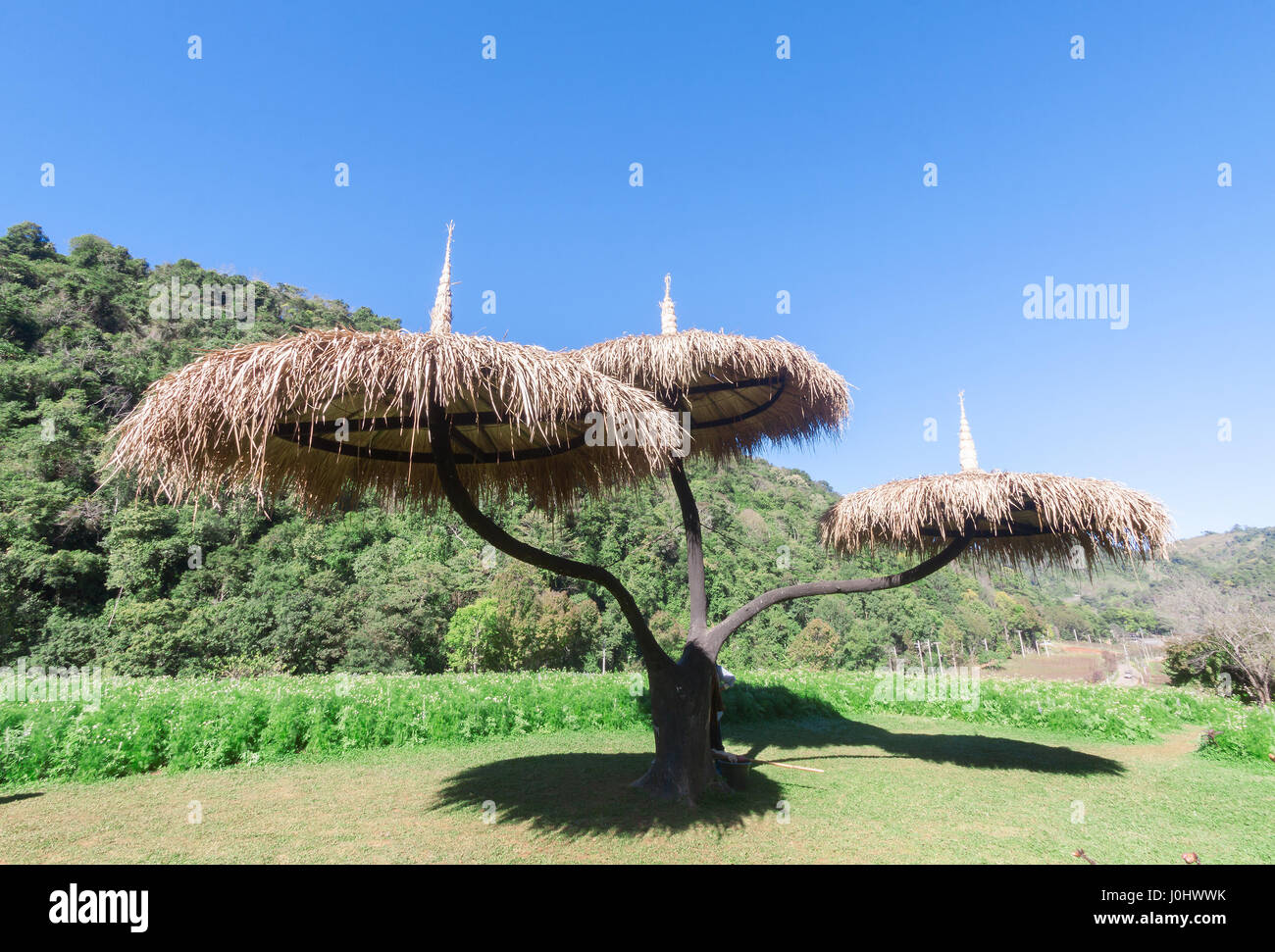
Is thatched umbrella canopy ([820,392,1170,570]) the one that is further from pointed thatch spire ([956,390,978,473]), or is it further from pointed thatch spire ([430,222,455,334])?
pointed thatch spire ([430,222,455,334])

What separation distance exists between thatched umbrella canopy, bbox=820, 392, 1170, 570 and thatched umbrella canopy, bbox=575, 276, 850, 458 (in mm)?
891

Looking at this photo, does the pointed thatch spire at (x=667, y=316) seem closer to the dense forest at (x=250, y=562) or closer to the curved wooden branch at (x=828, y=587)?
the curved wooden branch at (x=828, y=587)

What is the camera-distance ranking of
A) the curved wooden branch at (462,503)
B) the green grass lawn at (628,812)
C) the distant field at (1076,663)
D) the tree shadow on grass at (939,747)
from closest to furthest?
the curved wooden branch at (462,503)
the green grass lawn at (628,812)
the tree shadow on grass at (939,747)
the distant field at (1076,663)

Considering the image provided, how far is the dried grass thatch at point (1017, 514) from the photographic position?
4.71 metres

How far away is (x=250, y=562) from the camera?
1156 inches

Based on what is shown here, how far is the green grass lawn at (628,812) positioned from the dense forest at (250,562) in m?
10.2

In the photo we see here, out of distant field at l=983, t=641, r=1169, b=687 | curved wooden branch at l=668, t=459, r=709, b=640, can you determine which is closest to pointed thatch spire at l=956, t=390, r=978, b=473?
curved wooden branch at l=668, t=459, r=709, b=640

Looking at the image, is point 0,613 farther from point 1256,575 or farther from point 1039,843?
point 1256,575

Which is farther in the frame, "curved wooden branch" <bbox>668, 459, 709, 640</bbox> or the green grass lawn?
"curved wooden branch" <bbox>668, 459, 709, 640</bbox>

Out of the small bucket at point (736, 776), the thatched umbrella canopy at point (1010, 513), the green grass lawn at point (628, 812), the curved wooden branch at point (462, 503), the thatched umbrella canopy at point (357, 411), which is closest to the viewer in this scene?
the thatched umbrella canopy at point (357, 411)

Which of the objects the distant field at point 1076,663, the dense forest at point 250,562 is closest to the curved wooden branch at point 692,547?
the dense forest at point 250,562

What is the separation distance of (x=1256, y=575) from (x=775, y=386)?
70.5 metres

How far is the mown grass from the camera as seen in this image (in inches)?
240
